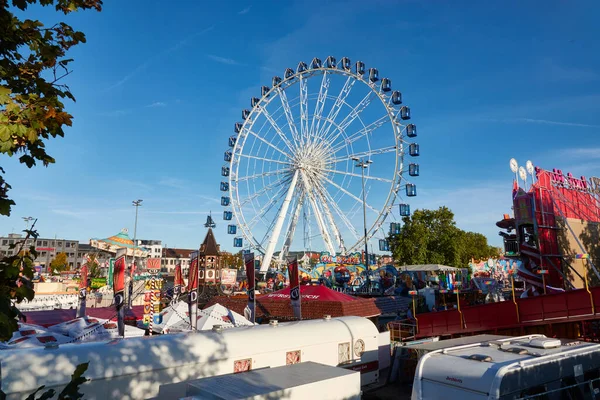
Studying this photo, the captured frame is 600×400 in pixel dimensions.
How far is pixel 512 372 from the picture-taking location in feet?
22.7

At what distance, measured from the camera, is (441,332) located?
51.4 feet

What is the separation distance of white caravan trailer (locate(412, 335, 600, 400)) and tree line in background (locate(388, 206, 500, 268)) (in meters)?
50.9

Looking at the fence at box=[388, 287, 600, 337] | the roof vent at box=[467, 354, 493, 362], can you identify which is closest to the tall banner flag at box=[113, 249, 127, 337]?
the fence at box=[388, 287, 600, 337]

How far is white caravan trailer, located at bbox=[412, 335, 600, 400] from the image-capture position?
22.6 feet

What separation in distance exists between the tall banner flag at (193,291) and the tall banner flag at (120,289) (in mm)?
2272

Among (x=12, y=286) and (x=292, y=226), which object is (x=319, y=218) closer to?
(x=292, y=226)

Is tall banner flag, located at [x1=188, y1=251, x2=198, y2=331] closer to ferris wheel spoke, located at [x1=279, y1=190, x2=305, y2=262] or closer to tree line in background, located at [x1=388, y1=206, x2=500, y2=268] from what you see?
ferris wheel spoke, located at [x1=279, y1=190, x2=305, y2=262]

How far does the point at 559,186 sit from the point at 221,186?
119 feet

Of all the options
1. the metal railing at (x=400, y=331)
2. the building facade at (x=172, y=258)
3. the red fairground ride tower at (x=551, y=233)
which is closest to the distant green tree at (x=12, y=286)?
the metal railing at (x=400, y=331)

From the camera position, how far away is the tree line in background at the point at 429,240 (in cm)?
5819

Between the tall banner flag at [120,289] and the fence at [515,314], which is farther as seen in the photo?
the tall banner flag at [120,289]

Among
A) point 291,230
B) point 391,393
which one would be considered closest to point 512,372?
point 391,393

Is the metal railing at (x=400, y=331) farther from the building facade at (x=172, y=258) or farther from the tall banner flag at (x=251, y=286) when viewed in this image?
the building facade at (x=172, y=258)

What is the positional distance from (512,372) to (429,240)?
55.2m
